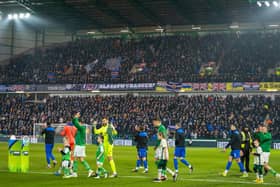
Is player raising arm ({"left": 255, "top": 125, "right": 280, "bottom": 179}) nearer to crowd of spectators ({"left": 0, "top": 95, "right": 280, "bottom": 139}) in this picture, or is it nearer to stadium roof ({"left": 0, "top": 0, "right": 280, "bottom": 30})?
crowd of spectators ({"left": 0, "top": 95, "right": 280, "bottom": 139})

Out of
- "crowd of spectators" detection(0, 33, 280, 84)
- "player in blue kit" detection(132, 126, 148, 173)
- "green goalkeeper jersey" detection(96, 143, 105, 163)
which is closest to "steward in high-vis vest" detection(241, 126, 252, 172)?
"player in blue kit" detection(132, 126, 148, 173)

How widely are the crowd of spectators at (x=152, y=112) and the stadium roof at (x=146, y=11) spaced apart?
446 inches

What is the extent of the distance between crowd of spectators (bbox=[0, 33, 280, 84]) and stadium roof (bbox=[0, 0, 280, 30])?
2.99m

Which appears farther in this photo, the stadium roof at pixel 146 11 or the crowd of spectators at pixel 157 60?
the crowd of spectators at pixel 157 60

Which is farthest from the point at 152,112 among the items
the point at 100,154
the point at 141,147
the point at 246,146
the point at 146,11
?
the point at 100,154

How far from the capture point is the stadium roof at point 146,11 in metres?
55.3

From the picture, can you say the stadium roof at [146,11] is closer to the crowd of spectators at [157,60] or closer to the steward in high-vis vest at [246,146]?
the crowd of spectators at [157,60]

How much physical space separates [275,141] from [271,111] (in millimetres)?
3936

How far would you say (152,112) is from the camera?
52.7m

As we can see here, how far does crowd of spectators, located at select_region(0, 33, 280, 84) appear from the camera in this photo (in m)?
56.3

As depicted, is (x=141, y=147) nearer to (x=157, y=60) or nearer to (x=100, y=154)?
(x=100, y=154)

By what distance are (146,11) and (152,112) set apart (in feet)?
47.0

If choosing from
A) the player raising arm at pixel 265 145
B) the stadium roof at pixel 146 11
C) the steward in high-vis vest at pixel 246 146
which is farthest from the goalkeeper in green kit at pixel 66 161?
the stadium roof at pixel 146 11

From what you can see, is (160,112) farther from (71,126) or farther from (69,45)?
(71,126)
